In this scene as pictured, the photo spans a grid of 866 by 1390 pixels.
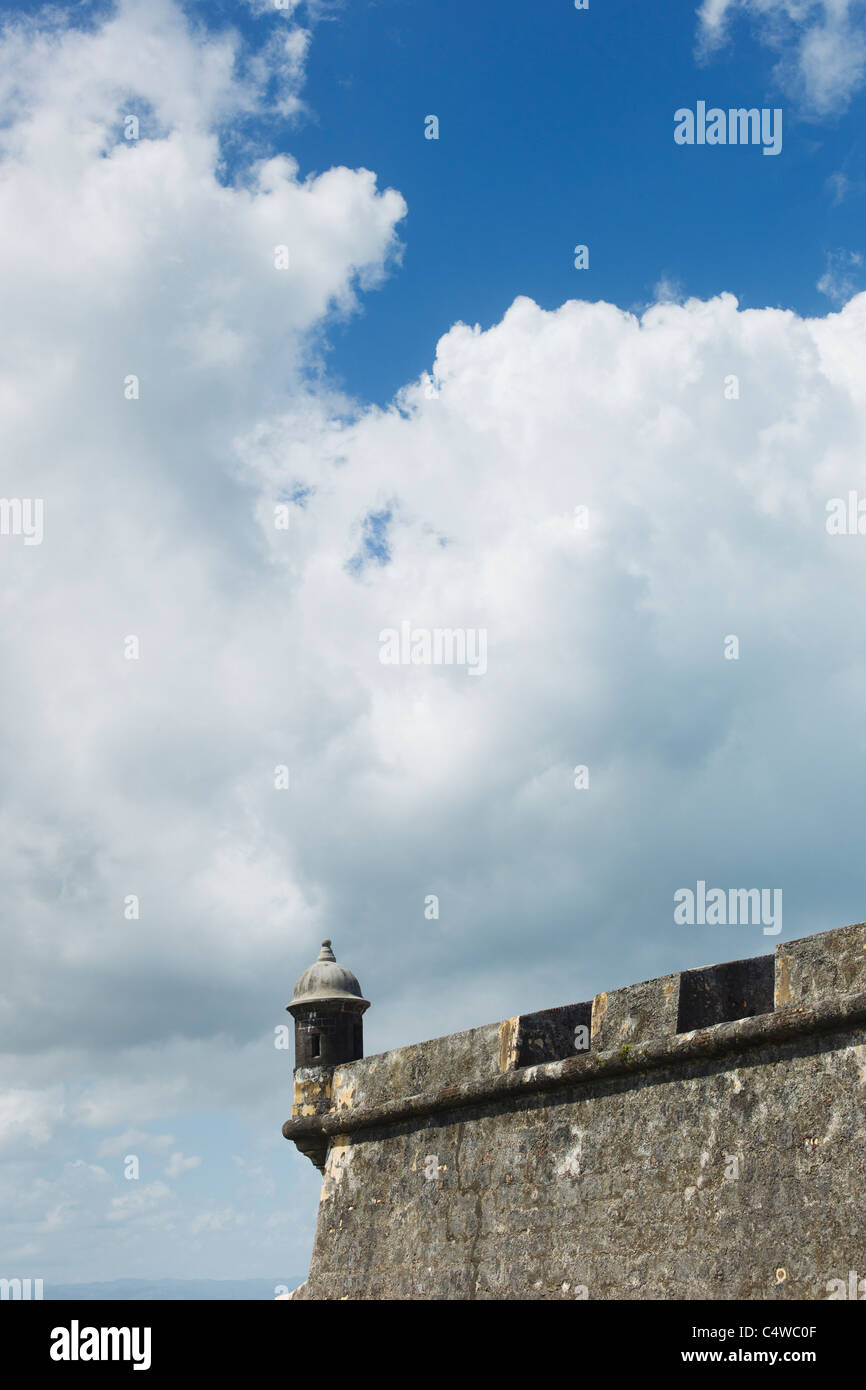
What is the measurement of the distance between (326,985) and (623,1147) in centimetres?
431

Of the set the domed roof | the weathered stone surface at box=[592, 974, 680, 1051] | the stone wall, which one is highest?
the domed roof

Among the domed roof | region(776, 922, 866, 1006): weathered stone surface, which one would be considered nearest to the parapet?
region(776, 922, 866, 1006): weathered stone surface

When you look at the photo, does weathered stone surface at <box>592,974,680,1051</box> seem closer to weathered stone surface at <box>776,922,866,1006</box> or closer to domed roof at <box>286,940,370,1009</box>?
weathered stone surface at <box>776,922,866,1006</box>

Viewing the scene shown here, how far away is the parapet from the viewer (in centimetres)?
743

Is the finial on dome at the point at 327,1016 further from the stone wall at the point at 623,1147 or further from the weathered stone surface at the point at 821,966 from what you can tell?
the weathered stone surface at the point at 821,966

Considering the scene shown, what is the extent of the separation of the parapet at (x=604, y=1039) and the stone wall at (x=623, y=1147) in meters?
0.01

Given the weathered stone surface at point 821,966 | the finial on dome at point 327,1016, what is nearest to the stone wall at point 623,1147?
the weathered stone surface at point 821,966

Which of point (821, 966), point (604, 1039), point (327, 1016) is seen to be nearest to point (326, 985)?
point (327, 1016)

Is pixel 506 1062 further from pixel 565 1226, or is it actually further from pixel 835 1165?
pixel 835 1165

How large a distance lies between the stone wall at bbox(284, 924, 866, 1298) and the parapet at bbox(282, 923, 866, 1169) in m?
0.01

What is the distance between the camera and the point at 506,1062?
9.67 metres

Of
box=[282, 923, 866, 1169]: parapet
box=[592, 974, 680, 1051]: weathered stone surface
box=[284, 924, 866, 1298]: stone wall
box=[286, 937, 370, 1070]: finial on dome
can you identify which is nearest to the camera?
box=[284, 924, 866, 1298]: stone wall

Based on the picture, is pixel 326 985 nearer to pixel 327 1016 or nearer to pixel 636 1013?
pixel 327 1016
